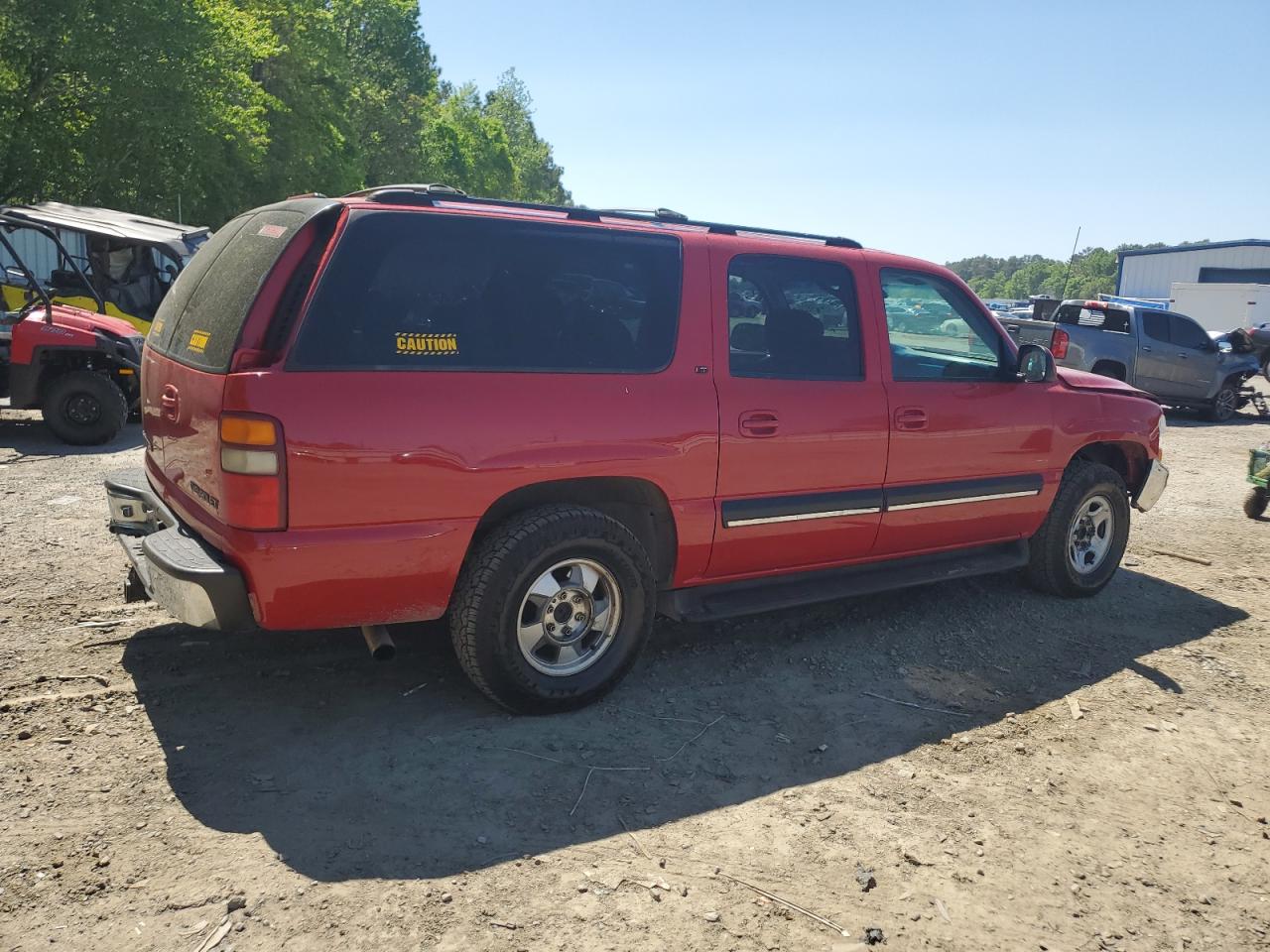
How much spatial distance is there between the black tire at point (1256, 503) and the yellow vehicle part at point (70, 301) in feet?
34.9

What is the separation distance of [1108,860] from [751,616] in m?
2.37

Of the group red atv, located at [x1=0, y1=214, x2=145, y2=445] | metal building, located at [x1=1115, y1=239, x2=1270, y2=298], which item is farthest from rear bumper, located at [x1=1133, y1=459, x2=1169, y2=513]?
metal building, located at [x1=1115, y1=239, x2=1270, y2=298]

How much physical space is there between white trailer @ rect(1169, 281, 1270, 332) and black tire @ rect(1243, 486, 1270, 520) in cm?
2569

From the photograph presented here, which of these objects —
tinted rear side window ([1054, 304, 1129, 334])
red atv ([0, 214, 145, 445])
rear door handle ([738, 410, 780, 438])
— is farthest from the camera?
tinted rear side window ([1054, 304, 1129, 334])

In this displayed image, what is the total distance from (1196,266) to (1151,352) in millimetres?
40877

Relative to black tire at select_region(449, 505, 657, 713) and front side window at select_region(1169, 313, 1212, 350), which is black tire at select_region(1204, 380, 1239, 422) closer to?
front side window at select_region(1169, 313, 1212, 350)

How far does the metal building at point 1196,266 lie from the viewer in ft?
159

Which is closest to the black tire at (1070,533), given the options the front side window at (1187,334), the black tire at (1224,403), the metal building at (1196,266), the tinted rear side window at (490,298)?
the tinted rear side window at (490,298)

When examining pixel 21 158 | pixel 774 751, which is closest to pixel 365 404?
pixel 774 751

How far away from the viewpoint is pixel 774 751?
3908 millimetres

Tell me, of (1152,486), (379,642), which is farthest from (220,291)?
(1152,486)

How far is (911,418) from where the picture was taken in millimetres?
4863

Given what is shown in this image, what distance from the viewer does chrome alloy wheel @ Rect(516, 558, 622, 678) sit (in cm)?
393

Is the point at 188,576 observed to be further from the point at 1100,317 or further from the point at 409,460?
the point at 1100,317
